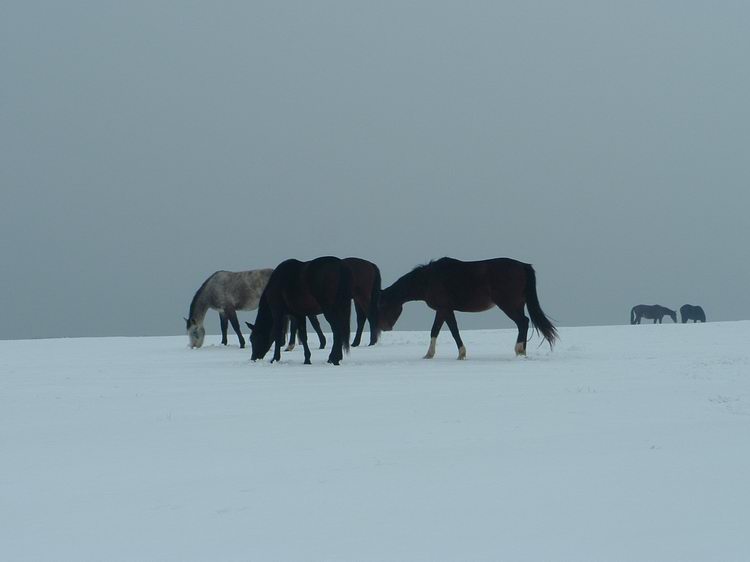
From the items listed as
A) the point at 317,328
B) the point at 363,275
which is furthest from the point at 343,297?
the point at 317,328

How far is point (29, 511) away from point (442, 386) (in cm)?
531

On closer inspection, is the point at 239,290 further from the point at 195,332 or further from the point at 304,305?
the point at 304,305

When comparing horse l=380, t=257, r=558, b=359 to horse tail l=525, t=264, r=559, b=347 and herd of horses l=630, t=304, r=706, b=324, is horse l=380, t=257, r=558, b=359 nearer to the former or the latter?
horse tail l=525, t=264, r=559, b=347

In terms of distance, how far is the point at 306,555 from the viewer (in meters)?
3.54

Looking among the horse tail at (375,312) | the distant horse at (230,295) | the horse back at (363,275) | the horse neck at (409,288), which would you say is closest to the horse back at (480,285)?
the horse neck at (409,288)

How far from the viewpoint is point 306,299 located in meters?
13.0

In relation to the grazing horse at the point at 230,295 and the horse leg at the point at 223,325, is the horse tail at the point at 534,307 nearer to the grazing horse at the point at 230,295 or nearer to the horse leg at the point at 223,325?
the grazing horse at the point at 230,295

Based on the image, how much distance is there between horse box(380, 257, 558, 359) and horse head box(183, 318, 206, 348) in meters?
6.61

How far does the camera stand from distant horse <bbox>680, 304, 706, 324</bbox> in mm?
40188

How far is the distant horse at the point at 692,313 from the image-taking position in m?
40.2

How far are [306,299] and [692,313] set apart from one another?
31740 mm

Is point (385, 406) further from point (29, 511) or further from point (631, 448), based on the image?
point (29, 511)

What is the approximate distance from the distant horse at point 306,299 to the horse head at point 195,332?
544 cm

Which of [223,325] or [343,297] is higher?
[343,297]
